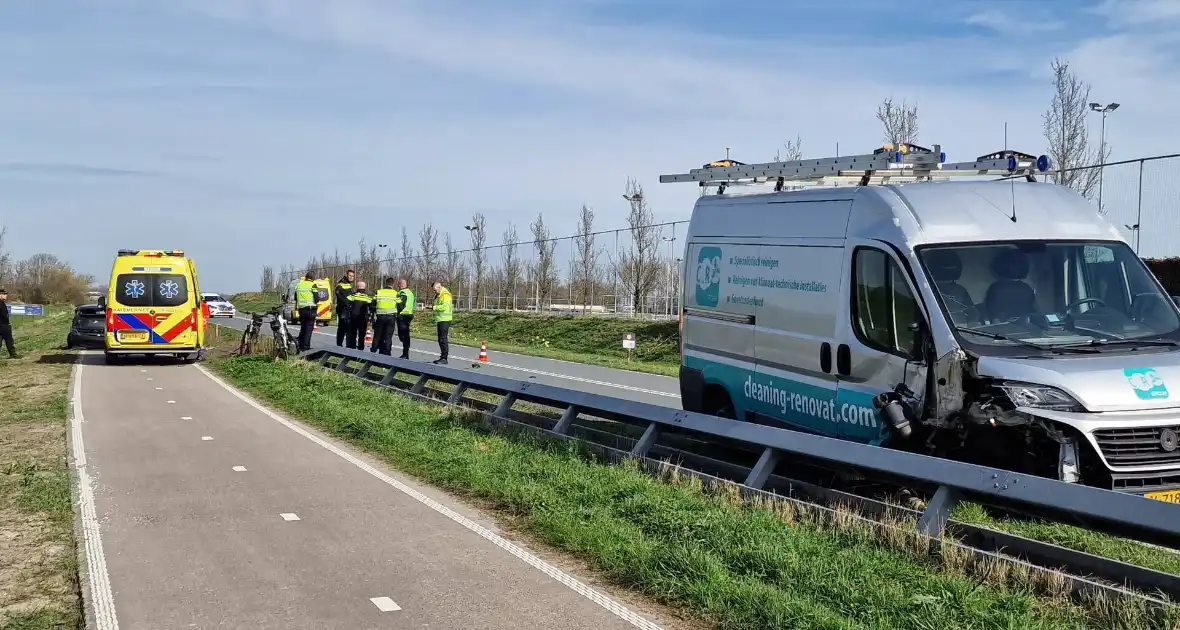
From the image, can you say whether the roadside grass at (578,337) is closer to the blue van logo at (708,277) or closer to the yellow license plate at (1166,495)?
the blue van logo at (708,277)

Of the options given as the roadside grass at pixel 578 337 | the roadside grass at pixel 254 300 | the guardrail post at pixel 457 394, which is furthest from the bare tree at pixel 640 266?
the roadside grass at pixel 254 300

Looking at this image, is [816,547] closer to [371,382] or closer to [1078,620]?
[1078,620]

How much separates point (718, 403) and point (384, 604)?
220 inches

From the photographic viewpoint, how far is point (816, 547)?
6539 mm

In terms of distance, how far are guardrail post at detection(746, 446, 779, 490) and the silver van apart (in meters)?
0.83

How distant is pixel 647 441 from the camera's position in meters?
9.70

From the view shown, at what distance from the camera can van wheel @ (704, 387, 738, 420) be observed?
10781 millimetres

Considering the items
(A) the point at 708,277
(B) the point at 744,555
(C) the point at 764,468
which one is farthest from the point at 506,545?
(A) the point at 708,277

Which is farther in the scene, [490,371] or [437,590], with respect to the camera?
[490,371]

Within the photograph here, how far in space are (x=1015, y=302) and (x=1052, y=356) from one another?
787 millimetres

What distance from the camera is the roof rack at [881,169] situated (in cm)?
973

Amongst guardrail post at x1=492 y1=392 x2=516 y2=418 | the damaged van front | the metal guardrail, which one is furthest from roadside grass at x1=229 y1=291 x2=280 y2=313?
the damaged van front

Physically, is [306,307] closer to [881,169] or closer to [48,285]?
[881,169]

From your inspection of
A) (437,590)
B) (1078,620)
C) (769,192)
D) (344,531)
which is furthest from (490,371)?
(1078,620)
